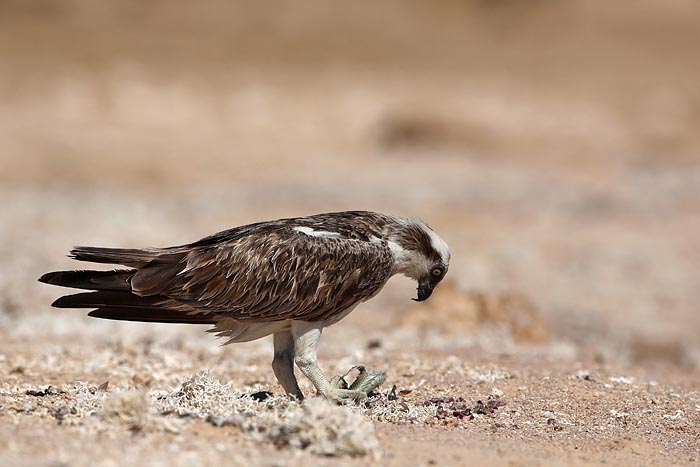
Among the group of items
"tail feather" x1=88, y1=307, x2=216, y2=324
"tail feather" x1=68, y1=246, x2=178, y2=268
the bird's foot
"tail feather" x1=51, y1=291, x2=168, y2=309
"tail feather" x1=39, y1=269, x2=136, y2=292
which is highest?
"tail feather" x1=68, y1=246, x2=178, y2=268

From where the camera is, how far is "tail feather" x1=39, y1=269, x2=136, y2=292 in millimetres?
7883

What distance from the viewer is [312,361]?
8000mm

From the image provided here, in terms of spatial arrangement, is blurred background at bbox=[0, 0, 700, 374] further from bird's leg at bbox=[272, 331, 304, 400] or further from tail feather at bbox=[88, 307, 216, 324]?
tail feather at bbox=[88, 307, 216, 324]

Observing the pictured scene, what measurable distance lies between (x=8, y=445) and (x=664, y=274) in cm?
1887

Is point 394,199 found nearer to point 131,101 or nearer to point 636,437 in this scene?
point 636,437

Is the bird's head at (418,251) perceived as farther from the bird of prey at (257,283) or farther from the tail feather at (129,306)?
the tail feather at (129,306)

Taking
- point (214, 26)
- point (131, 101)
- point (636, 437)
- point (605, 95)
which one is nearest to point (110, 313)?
point (636, 437)

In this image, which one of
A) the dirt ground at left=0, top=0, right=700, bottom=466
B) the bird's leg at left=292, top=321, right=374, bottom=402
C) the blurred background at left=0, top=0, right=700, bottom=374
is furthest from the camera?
the blurred background at left=0, top=0, right=700, bottom=374

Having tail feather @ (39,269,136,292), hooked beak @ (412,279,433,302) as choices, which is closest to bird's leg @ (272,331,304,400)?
hooked beak @ (412,279,433,302)

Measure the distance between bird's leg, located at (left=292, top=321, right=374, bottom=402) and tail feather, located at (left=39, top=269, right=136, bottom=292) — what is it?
130 centimetres

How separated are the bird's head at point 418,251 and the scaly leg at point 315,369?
84 cm

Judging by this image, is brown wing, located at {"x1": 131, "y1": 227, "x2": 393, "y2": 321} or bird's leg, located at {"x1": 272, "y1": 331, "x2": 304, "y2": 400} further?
bird's leg, located at {"x1": 272, "y1": 331, "x2": 304, "y2": 400}

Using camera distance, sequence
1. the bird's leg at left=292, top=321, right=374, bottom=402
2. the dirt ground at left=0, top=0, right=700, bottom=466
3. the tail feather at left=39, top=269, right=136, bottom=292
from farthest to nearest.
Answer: the bird's leg at left=292, top=321, right=374, bottom=402 → the tail feather at left=39, top=269, right=136, bottom=292 → the dirt ground at left=0, top=0, right=700, bottom=466

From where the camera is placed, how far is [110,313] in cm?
805
